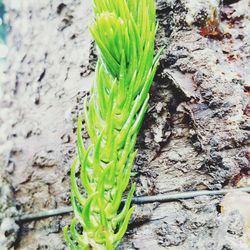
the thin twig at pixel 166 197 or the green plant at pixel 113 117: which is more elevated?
the green plant at pixel 113 117

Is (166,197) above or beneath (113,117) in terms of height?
beneath

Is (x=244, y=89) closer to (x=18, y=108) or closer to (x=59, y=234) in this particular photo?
(x=59, y=234)

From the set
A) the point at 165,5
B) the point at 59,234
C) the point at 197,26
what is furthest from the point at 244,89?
the point at 59,234

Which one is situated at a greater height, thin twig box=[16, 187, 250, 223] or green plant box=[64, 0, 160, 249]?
green plant box=[64, 0, 160, 249]
